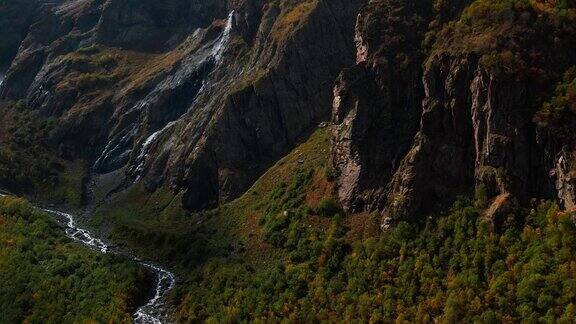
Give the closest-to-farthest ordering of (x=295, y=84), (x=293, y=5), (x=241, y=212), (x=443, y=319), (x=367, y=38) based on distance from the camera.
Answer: (x=443, y=319) < (x=367, y=38) < (x=241, y=212) < (x=295, y=84) < (x=293, y=5)

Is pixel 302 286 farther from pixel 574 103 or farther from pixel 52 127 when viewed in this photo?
pixel 52 127

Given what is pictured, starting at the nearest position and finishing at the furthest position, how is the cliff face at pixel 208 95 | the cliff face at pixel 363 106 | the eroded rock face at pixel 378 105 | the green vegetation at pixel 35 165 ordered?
the cliff face at pixel 363 106 < the eroded rock face at pixel 378 105 < the cliff face at pixel 208 95 < the green vegetation at pixel 35 165

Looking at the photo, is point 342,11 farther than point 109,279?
Yes

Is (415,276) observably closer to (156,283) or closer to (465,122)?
(465,122)

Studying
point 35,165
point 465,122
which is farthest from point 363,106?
point 35,165

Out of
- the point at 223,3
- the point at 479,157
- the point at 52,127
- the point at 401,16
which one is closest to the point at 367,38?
the point at 401,16

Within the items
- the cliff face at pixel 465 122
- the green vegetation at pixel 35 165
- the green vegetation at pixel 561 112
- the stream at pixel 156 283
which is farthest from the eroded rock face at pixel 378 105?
the green vegetation at pixel 35 165

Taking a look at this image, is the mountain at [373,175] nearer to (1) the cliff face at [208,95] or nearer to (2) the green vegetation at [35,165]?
(1) the cliff face at [208,95]

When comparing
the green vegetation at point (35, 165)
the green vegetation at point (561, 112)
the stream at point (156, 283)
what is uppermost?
the green vegetation at point (35, 165)
